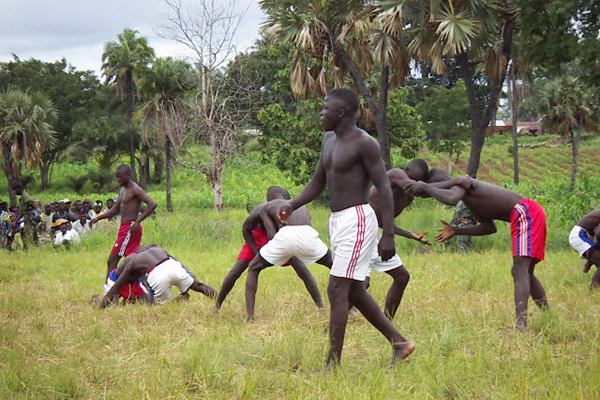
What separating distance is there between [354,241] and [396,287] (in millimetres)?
1566

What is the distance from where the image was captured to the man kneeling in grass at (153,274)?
279 inches

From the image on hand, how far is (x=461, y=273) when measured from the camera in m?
8.71

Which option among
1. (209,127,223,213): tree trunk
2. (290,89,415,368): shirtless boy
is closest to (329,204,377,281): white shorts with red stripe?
(290,89,415,368): shirtless boy

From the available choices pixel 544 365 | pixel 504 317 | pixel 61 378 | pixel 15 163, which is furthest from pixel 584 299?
pixel 15 163

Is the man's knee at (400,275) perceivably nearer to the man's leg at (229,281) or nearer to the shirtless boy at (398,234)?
the shirtless boy at (398,234)

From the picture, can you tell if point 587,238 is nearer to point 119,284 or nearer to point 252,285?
point 252,285

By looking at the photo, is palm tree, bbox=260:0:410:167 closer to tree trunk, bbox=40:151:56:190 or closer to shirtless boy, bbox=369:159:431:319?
shirtless boy, bbox=369:159:431:319

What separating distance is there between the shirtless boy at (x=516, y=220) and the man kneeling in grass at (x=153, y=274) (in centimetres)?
323

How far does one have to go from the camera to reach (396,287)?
5758 millimetres

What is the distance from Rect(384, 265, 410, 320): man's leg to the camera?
5.66 metres

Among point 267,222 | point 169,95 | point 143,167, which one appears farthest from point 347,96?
point 143,167

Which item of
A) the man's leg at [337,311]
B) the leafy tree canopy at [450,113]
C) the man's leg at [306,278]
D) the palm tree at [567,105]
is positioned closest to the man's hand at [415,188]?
the man's leg at [337,311]

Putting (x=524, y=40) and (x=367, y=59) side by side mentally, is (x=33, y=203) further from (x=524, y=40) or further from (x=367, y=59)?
(x=524, y=40)

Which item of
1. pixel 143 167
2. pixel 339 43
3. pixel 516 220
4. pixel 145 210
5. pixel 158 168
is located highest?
pixel 339 43
